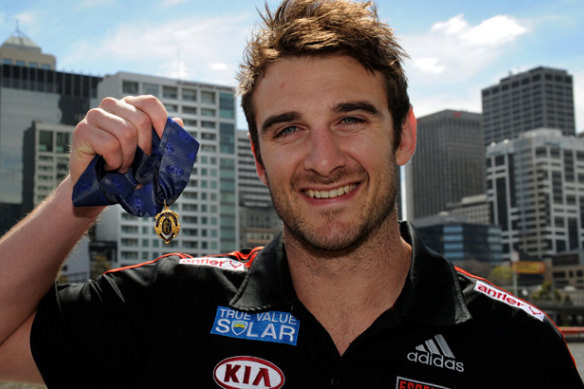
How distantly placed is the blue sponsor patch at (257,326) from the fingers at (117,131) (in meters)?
1.00

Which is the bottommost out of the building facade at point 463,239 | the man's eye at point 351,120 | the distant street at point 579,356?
the distant street at point 579,356

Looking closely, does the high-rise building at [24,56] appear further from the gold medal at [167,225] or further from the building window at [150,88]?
the gold medal at [167,225]

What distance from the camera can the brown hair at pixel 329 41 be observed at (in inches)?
142

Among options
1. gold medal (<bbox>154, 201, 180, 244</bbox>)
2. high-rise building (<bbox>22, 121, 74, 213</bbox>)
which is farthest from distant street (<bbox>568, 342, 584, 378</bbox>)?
high-rise building (<bbox>22, 121, 74, 213</bbox>)

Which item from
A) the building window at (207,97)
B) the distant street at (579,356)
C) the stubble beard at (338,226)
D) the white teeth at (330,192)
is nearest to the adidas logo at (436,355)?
the stubble beard at (338,226)

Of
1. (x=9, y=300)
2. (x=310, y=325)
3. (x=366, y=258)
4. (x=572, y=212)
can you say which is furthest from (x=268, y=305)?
(x=572, y=212)

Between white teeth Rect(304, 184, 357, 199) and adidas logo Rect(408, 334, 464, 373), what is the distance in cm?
90

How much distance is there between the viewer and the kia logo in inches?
128

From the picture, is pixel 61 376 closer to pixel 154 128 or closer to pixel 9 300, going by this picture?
pixel 9 300

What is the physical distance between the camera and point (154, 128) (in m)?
3.09

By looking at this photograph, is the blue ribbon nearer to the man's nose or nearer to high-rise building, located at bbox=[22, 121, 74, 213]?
the man's nose

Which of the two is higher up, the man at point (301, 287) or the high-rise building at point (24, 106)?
the high-rise building at point (24, 106)

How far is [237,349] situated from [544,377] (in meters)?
1.57

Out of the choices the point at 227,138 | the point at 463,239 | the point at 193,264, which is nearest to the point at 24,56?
the point at 227,138
